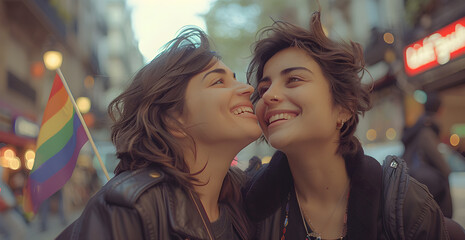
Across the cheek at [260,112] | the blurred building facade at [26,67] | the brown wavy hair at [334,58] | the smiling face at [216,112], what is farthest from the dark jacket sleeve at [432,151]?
the blurred building facade at [26,67]

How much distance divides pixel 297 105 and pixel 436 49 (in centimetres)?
979

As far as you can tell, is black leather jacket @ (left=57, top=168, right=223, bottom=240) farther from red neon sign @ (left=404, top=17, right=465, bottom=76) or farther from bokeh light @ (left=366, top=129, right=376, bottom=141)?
bokeh light @ (left=366, top=129, right=376, bottom=141)

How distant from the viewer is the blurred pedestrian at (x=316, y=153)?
1964mm

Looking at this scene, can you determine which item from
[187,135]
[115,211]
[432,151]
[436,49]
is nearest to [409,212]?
[187,135]

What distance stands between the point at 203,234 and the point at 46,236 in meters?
7.08

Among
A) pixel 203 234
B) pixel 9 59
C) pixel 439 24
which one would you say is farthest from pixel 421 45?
pixel 9 59

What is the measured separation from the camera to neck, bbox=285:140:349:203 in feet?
7.22

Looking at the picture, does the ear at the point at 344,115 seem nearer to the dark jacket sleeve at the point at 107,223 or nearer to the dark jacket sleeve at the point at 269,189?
the dark jacket sleeve at the point at 269,189

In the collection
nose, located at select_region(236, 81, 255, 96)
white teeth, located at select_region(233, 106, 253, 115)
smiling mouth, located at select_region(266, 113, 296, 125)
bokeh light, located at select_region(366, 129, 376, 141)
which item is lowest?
bokeh light, located at select_region(366, 129, 376, 141)

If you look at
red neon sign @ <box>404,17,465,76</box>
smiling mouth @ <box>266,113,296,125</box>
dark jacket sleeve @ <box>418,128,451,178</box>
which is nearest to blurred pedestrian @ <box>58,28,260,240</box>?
smiling mouth @ <box>266,113,296,125</box>

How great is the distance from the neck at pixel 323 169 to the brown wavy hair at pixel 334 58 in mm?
83

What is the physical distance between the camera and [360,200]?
1976mm

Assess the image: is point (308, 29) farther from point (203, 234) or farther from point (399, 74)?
point (399, 74)

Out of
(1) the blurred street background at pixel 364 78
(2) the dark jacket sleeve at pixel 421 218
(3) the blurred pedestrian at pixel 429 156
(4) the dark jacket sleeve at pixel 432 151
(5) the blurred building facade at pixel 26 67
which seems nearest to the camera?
(2) the dark jacket sleeve at pixel 421 218
